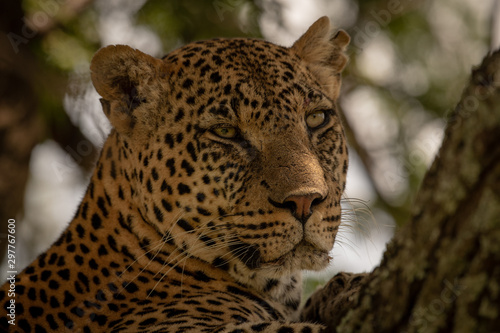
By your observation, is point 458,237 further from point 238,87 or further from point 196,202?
point 238,87

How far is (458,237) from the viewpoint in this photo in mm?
2283

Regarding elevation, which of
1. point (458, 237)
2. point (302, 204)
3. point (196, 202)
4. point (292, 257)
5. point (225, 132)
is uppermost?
point (225, 132)

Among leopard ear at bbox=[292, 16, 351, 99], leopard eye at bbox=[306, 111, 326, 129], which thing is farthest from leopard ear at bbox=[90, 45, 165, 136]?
leopard ear at bbox=[292, 16, 351, 99]

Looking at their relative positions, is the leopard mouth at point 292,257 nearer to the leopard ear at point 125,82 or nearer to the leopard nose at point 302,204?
the leopard nose at point 302,204

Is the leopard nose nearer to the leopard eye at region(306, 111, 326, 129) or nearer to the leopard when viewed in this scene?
the leopard

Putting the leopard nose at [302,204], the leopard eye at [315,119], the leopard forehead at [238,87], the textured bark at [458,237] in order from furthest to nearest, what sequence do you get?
the leopard eye at [315,119] < the leopard forehead at [238,87] < the leopard nose at [302,204] < the textured bark at [458,237]

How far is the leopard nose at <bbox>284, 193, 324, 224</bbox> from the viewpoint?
440 centimetres

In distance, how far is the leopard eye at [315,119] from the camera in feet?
17.6

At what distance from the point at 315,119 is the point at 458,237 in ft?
10.6

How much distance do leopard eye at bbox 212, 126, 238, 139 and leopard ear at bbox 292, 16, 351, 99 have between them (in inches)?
47.1

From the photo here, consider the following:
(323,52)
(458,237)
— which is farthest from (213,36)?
(458,237)

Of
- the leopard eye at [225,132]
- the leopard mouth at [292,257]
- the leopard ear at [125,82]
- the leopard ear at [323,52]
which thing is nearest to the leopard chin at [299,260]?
the leopard mouth at [292,257]

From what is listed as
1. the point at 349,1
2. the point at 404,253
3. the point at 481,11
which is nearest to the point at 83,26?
the point at 349,1

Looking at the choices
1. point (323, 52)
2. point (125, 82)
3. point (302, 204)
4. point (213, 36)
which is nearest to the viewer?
point (302, 204)
